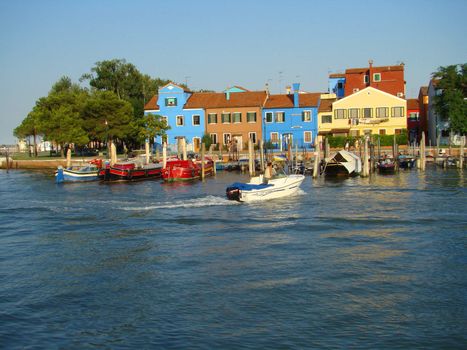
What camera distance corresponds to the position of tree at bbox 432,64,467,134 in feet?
206

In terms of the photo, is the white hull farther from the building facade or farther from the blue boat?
the building facade

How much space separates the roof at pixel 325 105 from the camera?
70688 millimetres

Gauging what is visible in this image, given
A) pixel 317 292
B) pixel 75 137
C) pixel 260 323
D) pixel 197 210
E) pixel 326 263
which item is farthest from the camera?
pixel 75 137

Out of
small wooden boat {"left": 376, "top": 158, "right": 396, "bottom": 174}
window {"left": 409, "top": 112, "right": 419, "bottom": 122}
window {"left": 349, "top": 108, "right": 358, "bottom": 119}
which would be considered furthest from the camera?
window {"left": 409, "top": 112, "right": 419, "bottom": 122}

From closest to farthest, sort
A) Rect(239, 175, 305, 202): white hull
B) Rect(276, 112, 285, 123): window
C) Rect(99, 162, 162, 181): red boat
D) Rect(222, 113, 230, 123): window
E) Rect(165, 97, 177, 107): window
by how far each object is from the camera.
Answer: Rect(239, 175, 305, 202): white hull < Rect(99, 162, 162, 181): red boat < Rect(276, 112, 285, 123): window < Rect(222, 113, 230, 123): window < Rect(165, 97, 177, 107): window

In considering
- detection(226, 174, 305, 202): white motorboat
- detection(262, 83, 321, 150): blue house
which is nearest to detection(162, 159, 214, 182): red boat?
detection(226, 174, 305, 202): white motorboat

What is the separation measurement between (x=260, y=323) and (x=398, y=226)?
41.0 feet

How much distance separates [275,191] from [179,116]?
42.3 meters

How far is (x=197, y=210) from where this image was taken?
99.7 feet

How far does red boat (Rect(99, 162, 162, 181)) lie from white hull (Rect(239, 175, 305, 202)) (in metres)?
18.7

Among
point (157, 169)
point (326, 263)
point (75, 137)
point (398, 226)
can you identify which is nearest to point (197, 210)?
point (398, 226)

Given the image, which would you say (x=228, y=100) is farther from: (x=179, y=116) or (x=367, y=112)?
(x=367, y=112)

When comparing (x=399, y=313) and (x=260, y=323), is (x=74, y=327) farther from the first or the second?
(x=399, y=313)

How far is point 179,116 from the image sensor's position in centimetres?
7338
